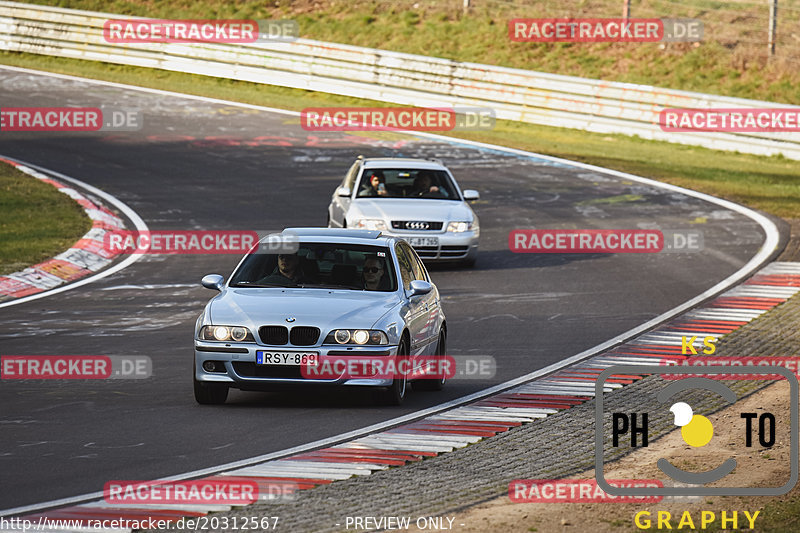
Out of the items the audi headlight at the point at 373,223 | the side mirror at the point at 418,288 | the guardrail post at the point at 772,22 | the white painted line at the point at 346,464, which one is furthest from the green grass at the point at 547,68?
the white painted line at the point at 346,464

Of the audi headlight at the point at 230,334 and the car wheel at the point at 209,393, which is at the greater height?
the audi headlight at the point at 230,334

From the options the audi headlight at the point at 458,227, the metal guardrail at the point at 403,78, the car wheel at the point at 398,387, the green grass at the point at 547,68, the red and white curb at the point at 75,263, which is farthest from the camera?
the metal guardrail at the point at 403,78

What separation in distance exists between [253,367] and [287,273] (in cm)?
137

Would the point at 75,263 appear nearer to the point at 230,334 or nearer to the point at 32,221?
the point at 32,221

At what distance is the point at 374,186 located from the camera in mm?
21484

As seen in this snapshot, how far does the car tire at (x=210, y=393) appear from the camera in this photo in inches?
457

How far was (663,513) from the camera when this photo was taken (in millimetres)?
8062

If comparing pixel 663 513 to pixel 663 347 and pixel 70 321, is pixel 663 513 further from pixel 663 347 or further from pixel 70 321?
pixel 70 321

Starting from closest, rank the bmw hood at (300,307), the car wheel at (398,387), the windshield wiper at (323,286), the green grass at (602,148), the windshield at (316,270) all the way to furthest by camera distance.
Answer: the bmw hood at (300,307), the car wheel at (398,387), the windshield wiper at (323,286), the windshield at (316,270), the green grass at (602,148)

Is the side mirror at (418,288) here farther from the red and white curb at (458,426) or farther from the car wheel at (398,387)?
the red and white curb at (458,426)

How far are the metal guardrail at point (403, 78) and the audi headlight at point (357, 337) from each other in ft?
72.6

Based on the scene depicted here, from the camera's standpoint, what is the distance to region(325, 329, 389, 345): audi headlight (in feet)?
37.7

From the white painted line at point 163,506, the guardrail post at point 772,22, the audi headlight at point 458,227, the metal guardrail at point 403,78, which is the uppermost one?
the guardrail post at point 772,22

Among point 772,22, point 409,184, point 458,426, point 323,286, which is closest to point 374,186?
point 409,184
